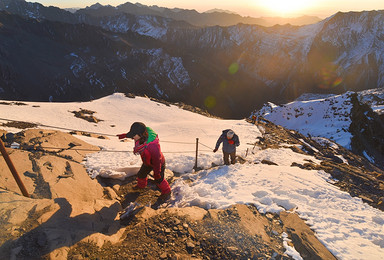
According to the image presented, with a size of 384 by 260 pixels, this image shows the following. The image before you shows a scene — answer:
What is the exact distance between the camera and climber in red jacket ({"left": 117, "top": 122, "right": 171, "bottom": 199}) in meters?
4.96

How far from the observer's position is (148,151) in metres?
5.40

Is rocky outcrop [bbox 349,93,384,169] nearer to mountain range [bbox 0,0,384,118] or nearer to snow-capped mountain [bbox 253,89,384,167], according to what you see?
snow-capped mountain [bbox 253,89,384,167]

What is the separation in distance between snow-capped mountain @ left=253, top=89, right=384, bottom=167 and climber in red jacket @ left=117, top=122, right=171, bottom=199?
2709cm

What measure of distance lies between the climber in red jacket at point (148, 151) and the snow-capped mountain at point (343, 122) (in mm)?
27089

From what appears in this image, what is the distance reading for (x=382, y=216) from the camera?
516cm

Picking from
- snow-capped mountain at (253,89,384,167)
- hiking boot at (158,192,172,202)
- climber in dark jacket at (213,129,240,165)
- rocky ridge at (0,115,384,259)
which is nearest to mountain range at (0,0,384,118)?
snow-capped mountain at (253,89,384,167)

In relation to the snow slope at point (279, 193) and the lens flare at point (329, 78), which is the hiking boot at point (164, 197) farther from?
the lens flare at point (329, 78)

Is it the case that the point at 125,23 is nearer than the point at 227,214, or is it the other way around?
the point at 227,214

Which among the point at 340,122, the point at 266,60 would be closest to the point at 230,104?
the point at 266,60

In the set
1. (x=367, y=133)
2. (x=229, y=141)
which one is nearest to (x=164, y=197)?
(x=229, y=141)

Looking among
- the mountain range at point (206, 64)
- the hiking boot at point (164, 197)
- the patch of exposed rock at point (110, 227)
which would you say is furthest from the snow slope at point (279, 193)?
the mountain range at point (206, 64)

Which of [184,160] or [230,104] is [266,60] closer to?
[230,104]

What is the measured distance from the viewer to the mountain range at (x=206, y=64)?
87125 mm

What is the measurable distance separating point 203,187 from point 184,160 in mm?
2852
